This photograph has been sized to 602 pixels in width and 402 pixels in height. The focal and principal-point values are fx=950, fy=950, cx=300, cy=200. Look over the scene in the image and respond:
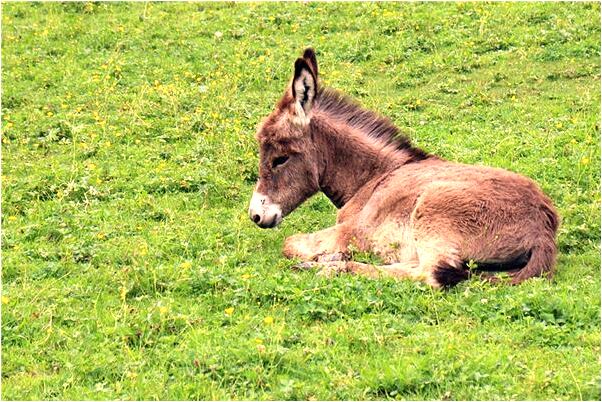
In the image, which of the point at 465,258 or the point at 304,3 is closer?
the point at 465,258

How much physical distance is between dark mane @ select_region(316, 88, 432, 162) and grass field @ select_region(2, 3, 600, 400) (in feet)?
3.61

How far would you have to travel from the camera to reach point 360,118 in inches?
370

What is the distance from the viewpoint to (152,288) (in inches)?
298

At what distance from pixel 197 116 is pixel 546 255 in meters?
6.47

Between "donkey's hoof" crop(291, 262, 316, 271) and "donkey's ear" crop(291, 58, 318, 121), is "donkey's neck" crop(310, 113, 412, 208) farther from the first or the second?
"donkey's hoof" crop(291, 262, 316, 271)

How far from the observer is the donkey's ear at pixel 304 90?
884 cm

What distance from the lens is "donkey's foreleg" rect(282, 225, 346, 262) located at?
27.6 feet

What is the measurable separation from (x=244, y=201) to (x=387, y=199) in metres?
2.28

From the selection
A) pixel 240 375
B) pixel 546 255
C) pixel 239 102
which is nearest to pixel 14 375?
pixel 240 375

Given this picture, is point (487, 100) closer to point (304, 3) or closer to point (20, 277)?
point (304, 3)

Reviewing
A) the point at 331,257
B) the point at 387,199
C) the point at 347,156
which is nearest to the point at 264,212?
the point at 331,257

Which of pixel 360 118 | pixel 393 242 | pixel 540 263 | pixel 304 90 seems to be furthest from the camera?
pixel 360 118

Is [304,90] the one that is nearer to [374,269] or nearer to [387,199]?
[387,199]

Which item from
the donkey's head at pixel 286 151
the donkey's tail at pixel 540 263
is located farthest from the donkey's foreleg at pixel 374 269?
the donkey's head at pixel 286 151
